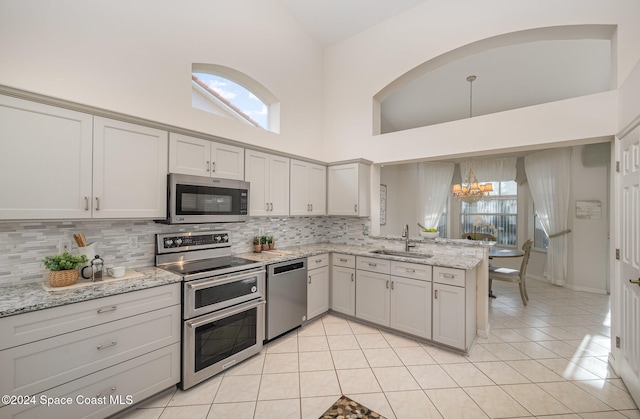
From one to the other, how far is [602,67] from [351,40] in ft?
12.1

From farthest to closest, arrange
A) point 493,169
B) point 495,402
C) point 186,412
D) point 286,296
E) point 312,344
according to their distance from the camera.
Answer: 1. point 493,169
2. point 286,296
3. point 312,344
4. point 495,402
5. point 186,412

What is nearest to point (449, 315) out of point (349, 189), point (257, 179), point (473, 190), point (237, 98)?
point (349, 189)

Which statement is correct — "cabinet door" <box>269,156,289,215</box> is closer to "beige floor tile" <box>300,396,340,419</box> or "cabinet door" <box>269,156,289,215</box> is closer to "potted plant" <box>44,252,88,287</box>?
"potted plant" <box>44,252,88,287</box>

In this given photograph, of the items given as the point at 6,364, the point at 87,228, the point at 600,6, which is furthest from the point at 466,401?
the point at 600,6

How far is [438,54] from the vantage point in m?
3.38

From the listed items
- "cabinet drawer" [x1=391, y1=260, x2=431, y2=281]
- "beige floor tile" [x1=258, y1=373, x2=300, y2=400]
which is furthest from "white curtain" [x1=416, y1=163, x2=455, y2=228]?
"beige floor tile" [x1=258, y1=373, x2=300, y2=400]

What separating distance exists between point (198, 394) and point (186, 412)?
0.62 feet

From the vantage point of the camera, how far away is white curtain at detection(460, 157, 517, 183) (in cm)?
587

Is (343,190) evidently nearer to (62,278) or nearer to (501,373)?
(501,373)

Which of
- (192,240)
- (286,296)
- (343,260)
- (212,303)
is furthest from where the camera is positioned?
(343,260)

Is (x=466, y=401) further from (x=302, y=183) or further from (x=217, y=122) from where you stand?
(x=217, y=122)

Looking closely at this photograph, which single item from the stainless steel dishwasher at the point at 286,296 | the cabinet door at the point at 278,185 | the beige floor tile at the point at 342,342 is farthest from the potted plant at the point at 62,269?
the beige floor tile at the point at 342,342

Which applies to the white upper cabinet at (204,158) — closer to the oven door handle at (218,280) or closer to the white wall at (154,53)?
the white wall at (154,53)

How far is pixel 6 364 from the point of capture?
1.39m
